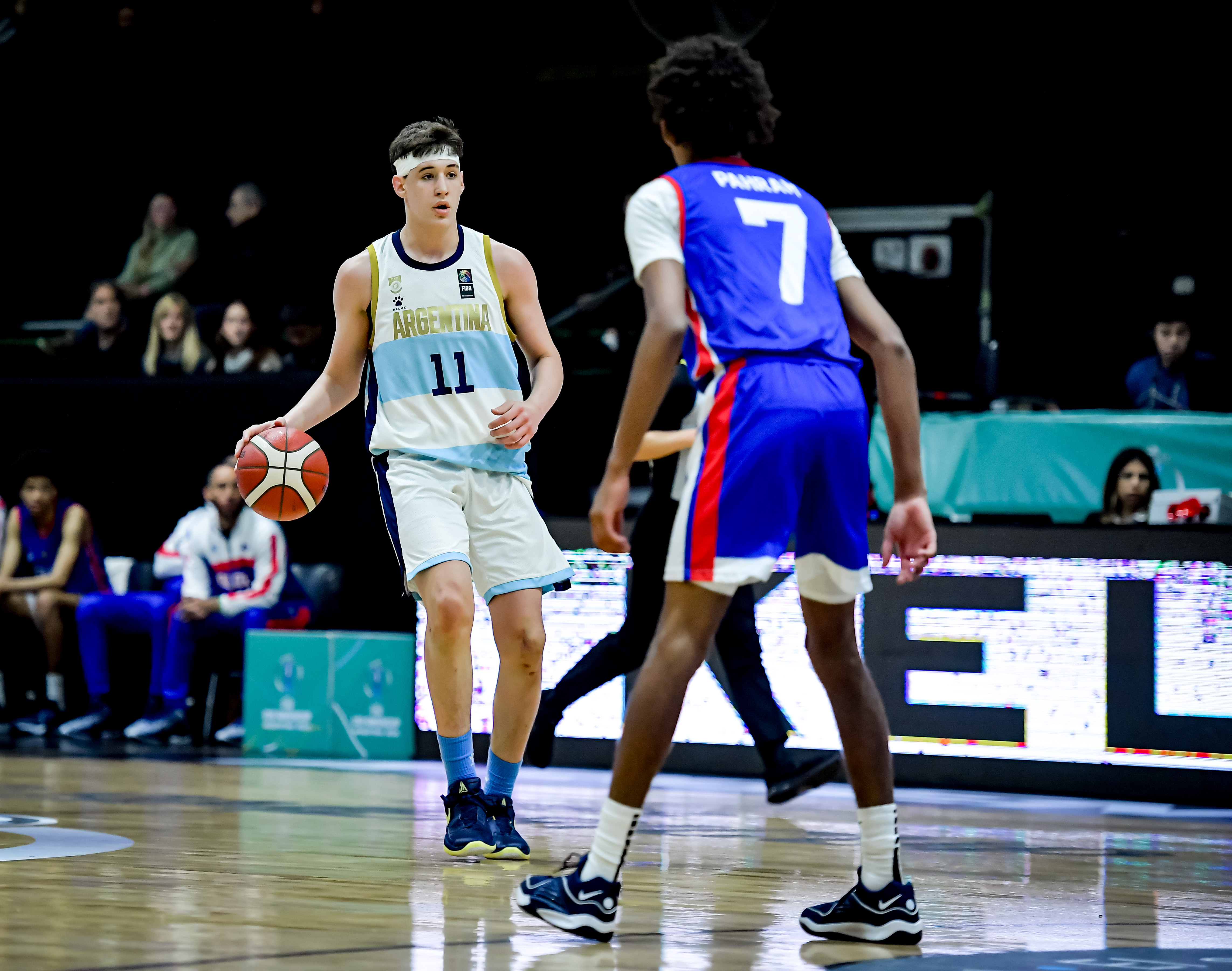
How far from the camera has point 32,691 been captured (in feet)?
34.1

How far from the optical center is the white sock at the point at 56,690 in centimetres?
987

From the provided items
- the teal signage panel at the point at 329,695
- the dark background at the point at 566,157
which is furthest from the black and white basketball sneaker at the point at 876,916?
the dark background at the point at 566,157

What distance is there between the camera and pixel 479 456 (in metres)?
4.84

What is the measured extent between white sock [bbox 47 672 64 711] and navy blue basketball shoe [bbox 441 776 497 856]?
19.0ft

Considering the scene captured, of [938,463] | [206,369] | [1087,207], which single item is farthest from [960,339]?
[206,369]

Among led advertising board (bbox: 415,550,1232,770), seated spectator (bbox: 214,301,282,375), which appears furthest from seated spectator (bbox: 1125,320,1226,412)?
seated spectator (bbox: 214,301,282,375)

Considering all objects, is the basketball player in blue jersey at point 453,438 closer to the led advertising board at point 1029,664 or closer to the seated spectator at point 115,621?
the led advertising board at point 1029,664

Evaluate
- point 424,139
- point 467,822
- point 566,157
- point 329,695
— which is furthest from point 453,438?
point 566,157

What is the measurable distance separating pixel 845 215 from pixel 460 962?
10660 millimetres

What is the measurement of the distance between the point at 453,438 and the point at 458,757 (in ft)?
3.07

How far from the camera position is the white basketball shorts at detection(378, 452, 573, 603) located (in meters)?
4.73

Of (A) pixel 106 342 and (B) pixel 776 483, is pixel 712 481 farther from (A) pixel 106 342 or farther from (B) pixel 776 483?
(A) pixel 106 342

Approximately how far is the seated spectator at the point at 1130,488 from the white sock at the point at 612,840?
4653mm

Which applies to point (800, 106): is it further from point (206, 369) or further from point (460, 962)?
point (460, 962)
